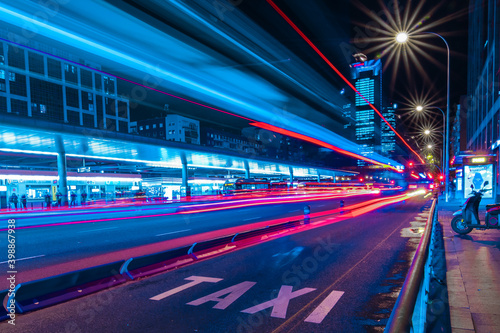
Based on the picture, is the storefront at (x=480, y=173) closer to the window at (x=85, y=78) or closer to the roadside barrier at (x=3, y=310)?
the roadside barrier at (x=3, y=310)

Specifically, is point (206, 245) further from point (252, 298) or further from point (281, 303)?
point (281, 303)

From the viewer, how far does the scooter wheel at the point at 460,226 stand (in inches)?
412

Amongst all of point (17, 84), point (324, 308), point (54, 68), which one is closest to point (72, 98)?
point (54, 68)

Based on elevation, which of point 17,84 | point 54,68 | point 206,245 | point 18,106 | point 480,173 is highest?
point 54,68

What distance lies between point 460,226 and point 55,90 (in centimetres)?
8515

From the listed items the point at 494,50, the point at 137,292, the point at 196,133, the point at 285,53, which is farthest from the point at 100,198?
the point at 196,133

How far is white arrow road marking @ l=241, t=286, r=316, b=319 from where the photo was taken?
16.0 feet

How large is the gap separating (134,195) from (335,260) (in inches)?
1305

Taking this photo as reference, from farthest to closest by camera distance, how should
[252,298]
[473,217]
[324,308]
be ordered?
[473,217], [252,298], [324,308]

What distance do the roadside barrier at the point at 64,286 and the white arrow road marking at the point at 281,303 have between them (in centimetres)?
318

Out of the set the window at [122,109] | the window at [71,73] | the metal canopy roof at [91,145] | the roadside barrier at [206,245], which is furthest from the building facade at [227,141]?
the roadside barrier at [206,245]

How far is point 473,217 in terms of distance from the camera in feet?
33.6

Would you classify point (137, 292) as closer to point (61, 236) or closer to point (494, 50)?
point (61, 236)

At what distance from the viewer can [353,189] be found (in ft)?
222
